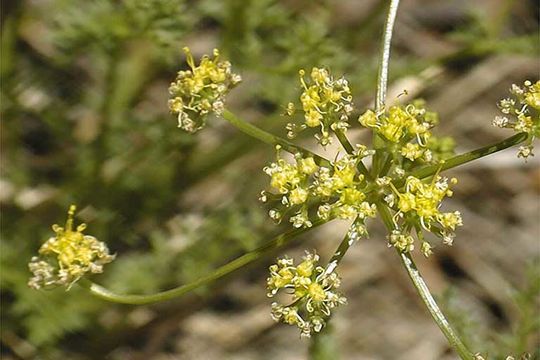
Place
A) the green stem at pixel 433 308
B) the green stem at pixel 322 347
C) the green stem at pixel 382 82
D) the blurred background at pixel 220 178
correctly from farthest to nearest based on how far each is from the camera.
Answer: the blurred background at pixel 220 178, the green stem at pixel 322 347, the green stem at pixel 382 82, the green stem at pixel 433 308

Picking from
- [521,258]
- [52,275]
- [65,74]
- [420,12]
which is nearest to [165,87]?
[65,74]

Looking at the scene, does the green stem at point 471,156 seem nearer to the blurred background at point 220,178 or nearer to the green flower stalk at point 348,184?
the green flower stalk at point 348,184

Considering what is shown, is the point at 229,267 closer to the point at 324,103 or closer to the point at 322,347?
the point at 324,103

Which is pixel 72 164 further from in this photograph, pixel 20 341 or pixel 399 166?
pixel 399 166

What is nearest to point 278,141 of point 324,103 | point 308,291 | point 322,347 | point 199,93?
point 324,103

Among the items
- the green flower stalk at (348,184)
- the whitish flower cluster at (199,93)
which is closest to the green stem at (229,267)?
the green flower stalk at (348,184)

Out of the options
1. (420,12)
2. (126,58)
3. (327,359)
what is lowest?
(327,359)
